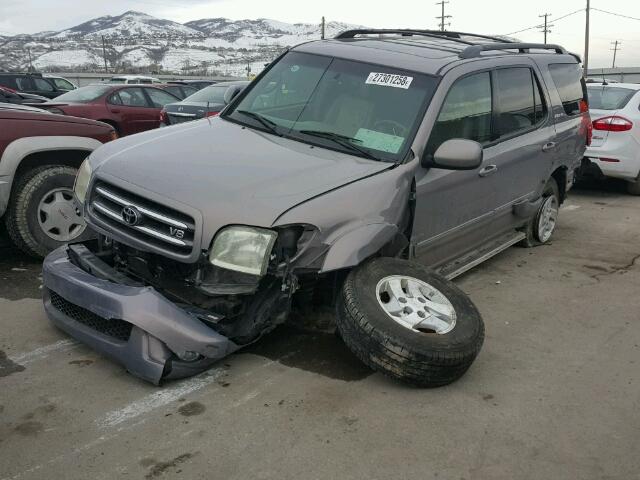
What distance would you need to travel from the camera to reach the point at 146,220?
3.37 m

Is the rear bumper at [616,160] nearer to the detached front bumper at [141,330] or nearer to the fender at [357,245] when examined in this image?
the fender at [357,245]

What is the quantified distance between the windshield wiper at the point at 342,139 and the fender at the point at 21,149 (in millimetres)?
2274

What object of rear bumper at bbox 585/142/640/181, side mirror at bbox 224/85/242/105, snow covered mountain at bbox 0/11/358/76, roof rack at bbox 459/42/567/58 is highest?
roof rack at bbox 459/42/567/58

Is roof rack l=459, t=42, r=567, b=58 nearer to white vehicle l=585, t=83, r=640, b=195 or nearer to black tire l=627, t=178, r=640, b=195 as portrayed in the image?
white vehicle l=585, t=83, r=640, b=195

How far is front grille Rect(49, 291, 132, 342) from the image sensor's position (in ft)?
10.9

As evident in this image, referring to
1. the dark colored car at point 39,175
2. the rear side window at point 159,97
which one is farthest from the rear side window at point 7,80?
the dark colored car at point 39,175

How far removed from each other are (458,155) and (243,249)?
1528 millimetres

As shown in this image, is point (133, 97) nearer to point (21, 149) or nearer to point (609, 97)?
point (21, 149)

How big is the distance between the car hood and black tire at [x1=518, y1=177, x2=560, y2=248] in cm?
277

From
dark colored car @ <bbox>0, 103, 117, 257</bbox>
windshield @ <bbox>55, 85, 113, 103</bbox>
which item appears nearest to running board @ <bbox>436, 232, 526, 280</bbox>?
dark colored car @ <bbox>0, 103, 117, 257</bbox>

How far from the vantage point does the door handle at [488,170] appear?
15.2ft

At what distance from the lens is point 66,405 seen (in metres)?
3.15

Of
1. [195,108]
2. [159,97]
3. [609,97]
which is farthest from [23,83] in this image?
[609,97]

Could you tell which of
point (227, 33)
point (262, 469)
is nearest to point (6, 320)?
point (262, 469)
